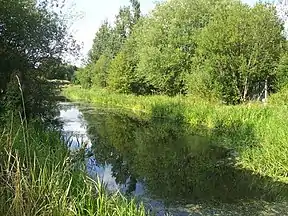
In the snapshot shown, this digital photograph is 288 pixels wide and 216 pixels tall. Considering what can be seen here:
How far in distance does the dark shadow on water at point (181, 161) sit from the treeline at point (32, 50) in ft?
8.89

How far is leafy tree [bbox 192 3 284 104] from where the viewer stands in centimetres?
2133

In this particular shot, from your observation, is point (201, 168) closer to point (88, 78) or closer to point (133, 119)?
point (133, 119)

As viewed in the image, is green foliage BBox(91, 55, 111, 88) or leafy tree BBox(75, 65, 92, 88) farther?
leafy tree BBox(75, 65, 92, 88)

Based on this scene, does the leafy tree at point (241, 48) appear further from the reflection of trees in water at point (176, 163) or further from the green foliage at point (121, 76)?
the green foliage at point (121, 76)

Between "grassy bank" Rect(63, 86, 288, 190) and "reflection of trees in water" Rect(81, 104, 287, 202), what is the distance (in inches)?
9.1

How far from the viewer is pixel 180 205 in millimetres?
7770

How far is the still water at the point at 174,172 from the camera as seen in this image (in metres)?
7.85

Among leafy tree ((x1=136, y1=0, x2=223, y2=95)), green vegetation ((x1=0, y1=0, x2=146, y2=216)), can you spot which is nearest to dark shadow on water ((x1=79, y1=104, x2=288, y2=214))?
green vegetation ((x1=0, y1=0, x2=146, y2=216))

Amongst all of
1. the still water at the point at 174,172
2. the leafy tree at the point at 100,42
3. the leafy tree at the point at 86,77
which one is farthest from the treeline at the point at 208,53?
the leafy tree at the point at 100,42

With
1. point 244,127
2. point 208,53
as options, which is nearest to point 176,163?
point 244,127

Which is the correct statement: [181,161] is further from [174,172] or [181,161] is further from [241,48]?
[241,48]

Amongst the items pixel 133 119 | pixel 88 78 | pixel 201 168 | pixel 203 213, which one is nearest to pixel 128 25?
pixel 88 78

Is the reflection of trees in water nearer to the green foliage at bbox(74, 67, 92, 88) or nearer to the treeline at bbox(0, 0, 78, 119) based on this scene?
the treeline at bbox(0, 0, 78, 119)

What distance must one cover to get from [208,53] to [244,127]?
8.94 m
